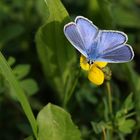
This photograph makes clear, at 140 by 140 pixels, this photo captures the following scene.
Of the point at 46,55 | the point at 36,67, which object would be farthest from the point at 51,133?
the point at 36,67

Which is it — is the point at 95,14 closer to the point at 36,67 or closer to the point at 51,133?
the point at 36,67

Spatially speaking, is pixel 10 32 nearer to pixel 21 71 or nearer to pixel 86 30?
pixel 21 71

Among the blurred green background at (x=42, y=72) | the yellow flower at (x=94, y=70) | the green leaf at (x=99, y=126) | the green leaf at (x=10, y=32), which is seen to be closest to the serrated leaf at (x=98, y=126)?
the green leaf at (x=99, y=126)

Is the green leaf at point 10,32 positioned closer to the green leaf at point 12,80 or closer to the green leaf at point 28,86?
the green leaf at point 28,86

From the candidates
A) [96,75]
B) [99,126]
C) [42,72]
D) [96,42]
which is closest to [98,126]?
[99,126]

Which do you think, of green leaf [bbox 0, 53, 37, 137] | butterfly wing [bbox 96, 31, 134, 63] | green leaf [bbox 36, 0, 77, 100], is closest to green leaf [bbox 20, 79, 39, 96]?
green leaf [bbox 36, 0, 77, 100]

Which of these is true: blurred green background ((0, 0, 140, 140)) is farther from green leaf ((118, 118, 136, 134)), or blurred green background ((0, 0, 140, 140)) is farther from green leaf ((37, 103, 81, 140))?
green leaf ((37, 103, 81, 140))

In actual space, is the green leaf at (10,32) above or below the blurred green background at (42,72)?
above
